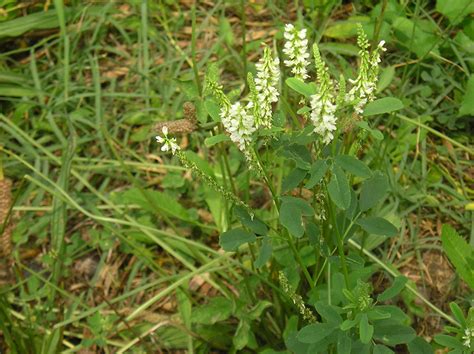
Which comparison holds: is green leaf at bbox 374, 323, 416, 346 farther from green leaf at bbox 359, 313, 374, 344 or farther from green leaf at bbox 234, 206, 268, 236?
green leaf at bbox 234, 206, 268, 236

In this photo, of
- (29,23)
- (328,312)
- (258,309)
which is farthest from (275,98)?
(29,23)

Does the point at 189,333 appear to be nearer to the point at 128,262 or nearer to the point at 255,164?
the point at 128,262

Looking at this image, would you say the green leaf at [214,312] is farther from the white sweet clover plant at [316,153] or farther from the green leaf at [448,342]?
the green leaf at [448,342]

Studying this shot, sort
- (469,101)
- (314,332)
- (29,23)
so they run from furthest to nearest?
1. (29,23)
2. (469,101)
3. (314,332)

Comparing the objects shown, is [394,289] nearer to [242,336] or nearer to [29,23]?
[242,336]

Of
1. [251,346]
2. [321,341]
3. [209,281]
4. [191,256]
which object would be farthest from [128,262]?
[321,341]

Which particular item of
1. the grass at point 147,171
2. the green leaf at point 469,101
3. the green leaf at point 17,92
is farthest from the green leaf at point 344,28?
the green leaf at point 17,92

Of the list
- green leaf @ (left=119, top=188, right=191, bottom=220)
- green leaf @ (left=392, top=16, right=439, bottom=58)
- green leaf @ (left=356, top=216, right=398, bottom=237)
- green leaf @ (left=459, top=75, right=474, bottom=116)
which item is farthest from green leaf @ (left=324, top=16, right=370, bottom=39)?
green leaf @ (left=356, top=216, right=398, bottom=237)
